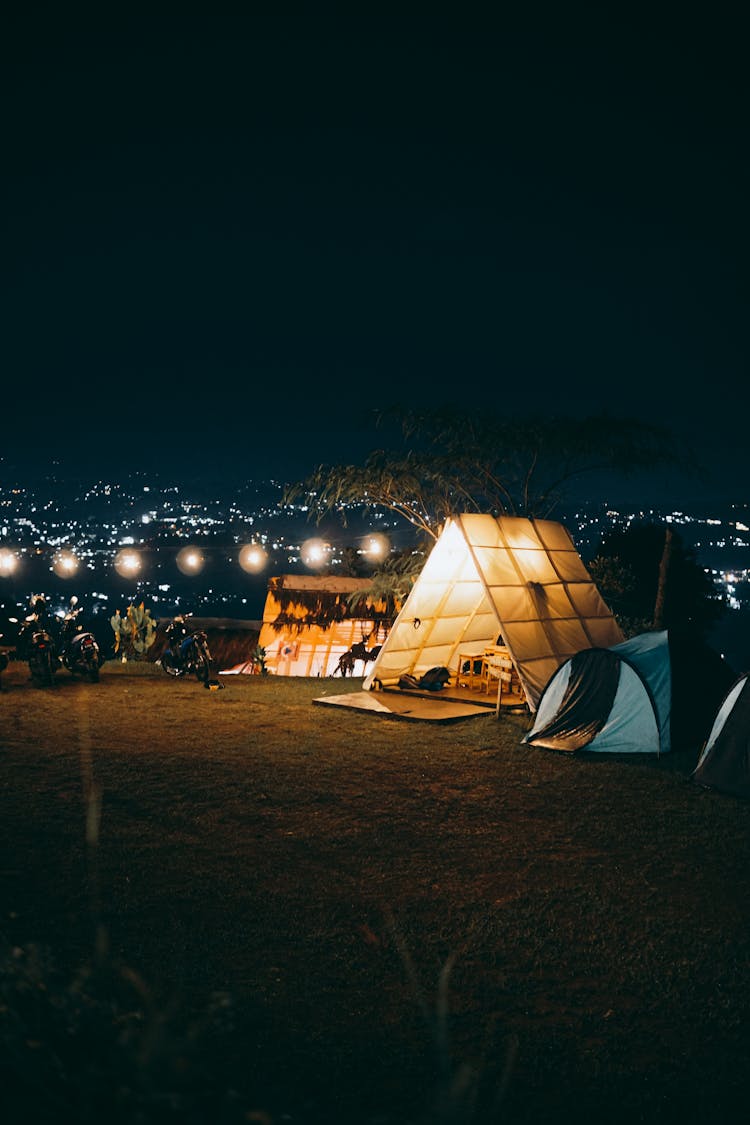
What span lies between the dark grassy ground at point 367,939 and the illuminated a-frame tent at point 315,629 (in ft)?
39.7

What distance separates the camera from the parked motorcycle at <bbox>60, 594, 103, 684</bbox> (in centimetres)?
1455

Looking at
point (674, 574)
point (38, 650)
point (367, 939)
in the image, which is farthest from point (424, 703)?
point (674, 574)

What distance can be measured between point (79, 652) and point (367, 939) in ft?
36.7

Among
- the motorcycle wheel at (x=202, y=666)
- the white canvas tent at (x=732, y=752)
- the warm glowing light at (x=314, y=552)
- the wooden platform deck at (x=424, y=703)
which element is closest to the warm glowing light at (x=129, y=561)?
the warm glowing light at (x=314, y=552)

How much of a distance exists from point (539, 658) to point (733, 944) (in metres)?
7.45

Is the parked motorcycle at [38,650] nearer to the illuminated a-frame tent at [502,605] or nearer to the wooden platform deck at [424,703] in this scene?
the wooden platform deck at [424,703]

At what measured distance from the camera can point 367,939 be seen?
4785 mm

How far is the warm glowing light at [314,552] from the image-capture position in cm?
2284

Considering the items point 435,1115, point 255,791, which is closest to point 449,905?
point 435,1115

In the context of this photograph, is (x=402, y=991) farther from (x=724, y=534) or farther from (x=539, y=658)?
(x=724, y=534)

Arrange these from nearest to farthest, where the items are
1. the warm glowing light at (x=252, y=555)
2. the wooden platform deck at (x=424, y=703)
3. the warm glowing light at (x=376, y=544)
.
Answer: the wooden platform deck at (x=424, y=703)
the warm glowing light at (x=376, y=544)
the warm glowing light at (x=252, y=555)

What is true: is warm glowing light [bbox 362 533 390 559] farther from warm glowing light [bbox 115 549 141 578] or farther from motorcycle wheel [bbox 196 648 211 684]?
warm glowing light [bbox 115 549 141 578]

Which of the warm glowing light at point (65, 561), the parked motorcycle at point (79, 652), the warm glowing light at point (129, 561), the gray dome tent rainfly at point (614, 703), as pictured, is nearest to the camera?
the gray dome tent rainfly at point (614, 703)

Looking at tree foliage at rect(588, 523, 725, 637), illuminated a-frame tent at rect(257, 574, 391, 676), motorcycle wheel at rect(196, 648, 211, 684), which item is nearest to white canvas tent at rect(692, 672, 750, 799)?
motorcycle wheel at rect(196, 648, 211, 684)
